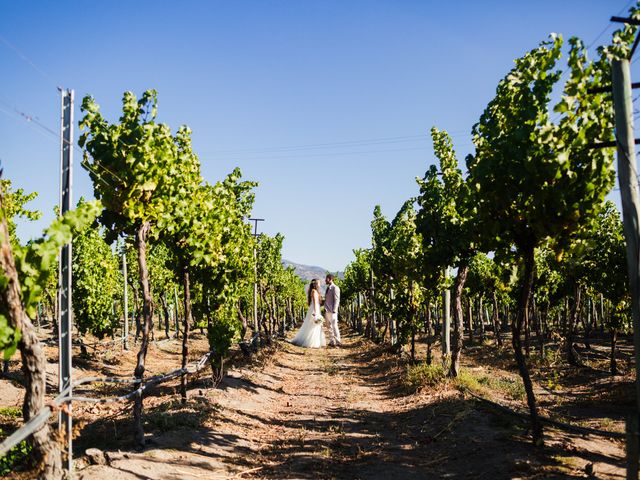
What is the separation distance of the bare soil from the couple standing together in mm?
5675

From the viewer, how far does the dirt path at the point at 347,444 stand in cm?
638

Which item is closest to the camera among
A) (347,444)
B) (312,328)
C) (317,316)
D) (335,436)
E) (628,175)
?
(628,175)

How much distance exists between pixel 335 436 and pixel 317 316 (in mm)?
12563

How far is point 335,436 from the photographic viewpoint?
8.80 metres

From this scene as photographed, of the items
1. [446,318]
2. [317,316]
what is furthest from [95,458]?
[317,316]

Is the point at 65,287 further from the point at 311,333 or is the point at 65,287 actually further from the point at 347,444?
the point at 311,333

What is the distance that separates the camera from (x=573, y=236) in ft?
22.5

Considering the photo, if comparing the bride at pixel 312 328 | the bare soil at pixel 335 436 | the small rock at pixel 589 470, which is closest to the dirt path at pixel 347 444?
the bare soil at pixel 335 436

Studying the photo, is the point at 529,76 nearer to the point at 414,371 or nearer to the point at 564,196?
the point at 564,196

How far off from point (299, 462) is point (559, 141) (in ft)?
19.5

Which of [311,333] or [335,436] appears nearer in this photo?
[335,436]

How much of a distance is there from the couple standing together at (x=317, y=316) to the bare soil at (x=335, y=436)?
18.6 feet

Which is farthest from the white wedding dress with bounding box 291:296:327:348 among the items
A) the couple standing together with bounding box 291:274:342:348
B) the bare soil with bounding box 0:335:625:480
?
the bare soil with bounding box 0:335:625:480

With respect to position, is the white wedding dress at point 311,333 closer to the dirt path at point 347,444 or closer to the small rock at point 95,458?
the dirt path at point 347,444
